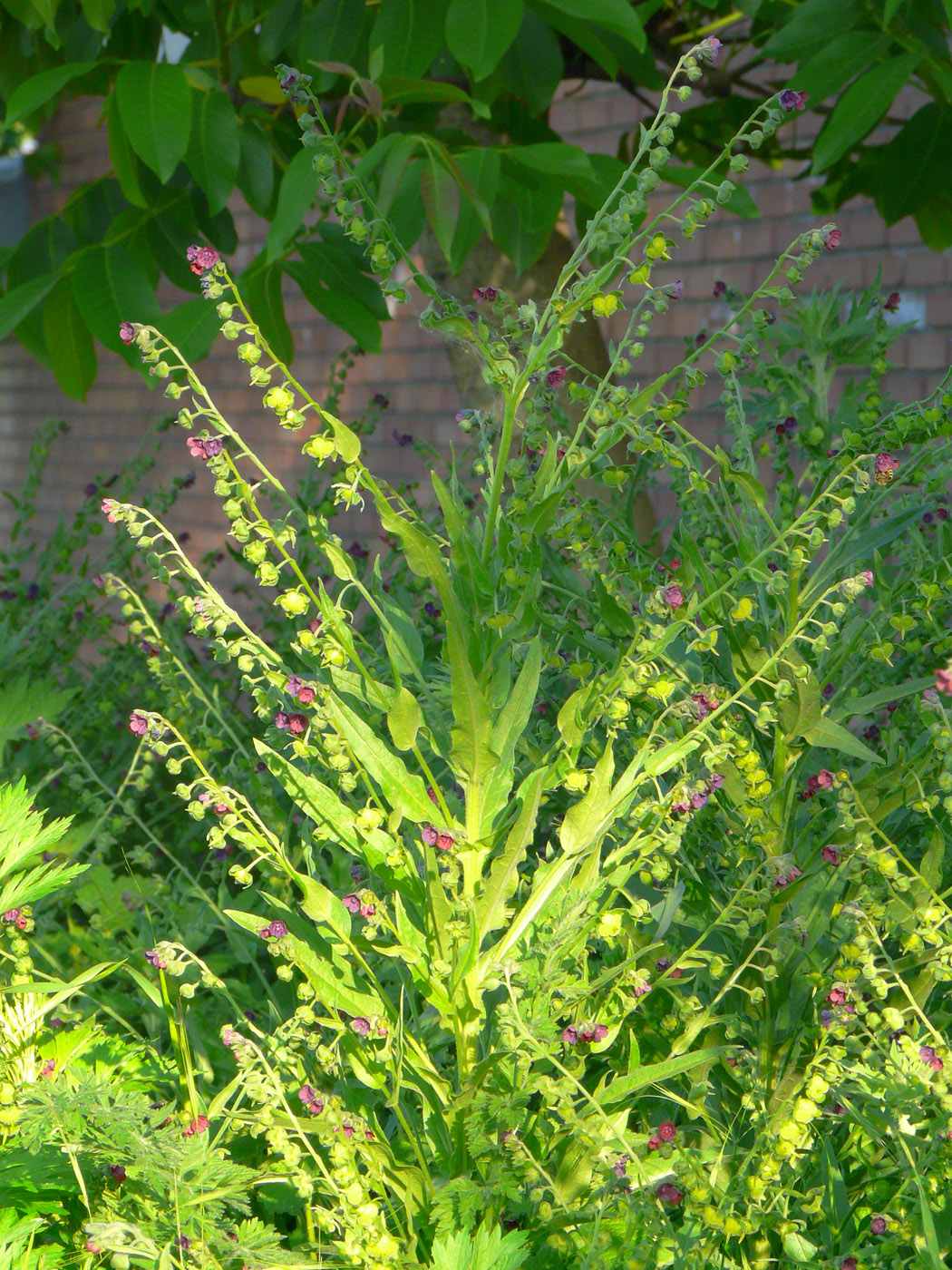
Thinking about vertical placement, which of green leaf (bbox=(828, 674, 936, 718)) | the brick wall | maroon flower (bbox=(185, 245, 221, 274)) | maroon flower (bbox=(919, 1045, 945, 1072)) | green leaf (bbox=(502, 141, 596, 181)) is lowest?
maroon flower (bbox=(919, 1045, 945, 1072))

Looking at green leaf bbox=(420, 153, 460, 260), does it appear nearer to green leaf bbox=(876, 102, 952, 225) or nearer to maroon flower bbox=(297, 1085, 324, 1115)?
green leaf bbox=(876, 102, 952, 225)

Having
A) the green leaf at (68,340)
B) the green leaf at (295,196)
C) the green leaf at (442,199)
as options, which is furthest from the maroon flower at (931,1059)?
the green leaf at (68,340)

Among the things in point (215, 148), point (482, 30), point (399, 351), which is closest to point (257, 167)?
point (215, 148)

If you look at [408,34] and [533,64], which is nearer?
[408,34]

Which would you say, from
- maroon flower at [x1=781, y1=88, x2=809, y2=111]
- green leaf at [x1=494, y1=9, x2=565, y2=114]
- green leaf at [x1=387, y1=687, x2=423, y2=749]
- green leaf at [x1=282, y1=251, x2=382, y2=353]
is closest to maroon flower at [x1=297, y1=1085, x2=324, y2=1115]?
green leaf at [x1=387, y1=687, x2=423, y2=749]

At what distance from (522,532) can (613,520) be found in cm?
51

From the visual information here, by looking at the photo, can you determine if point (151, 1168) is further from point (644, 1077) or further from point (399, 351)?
point (399, 351)

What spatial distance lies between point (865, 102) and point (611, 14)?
0.32 m

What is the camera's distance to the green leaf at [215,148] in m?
1.59

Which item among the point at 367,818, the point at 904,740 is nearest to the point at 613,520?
the point at 904,740

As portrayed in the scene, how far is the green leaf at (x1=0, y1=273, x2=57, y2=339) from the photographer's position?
174 cm

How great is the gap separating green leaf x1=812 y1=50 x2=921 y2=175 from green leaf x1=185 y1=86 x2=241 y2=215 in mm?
742

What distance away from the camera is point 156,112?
1.50 m

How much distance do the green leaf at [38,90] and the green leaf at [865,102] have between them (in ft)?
3.13
